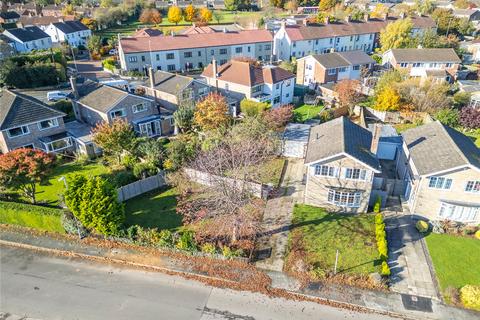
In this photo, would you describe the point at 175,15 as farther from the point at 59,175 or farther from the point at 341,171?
the point at 341,171

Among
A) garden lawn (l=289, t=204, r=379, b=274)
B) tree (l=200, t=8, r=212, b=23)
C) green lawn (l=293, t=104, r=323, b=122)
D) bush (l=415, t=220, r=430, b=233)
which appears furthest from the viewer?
tree (l=200, t=8, r=212, b=23)

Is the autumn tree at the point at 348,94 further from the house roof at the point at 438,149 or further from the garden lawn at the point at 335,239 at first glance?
the garden lawn at the point at 335,239

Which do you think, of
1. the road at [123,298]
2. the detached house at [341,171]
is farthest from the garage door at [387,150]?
the road at [123,298]

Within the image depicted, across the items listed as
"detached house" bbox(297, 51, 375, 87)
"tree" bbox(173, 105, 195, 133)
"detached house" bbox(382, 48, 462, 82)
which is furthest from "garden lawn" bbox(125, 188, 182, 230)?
"detached house" bbox(382, 48, 462, 82)

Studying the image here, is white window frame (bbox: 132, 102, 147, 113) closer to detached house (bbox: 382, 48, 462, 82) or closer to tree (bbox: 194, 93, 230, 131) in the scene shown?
tree (bbox: 194, 93, 230, 131)

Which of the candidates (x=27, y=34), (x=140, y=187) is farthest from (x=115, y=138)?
(x=27, y=34)
